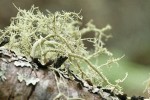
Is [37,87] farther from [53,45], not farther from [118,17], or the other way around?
[118,17]

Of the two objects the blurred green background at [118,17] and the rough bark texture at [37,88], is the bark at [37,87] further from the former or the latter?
the blurred green background at [118,17]

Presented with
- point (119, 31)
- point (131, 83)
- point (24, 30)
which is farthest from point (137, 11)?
point (24, 30)

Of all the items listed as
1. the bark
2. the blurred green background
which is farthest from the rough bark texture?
the blurred green background

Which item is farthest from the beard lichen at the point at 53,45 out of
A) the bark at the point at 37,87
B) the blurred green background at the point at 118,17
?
the blurred green background at the point at 118,17

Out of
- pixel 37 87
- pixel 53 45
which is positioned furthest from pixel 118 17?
pixel 37 87

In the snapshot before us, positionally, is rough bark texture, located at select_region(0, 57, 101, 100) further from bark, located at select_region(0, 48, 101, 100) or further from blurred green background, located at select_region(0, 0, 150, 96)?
blurred green background, located at select_region(0, 0, 150, 96)

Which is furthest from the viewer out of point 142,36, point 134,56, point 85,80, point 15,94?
point 142,36

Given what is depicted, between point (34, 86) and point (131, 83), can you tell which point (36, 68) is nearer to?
point (34, 86)
